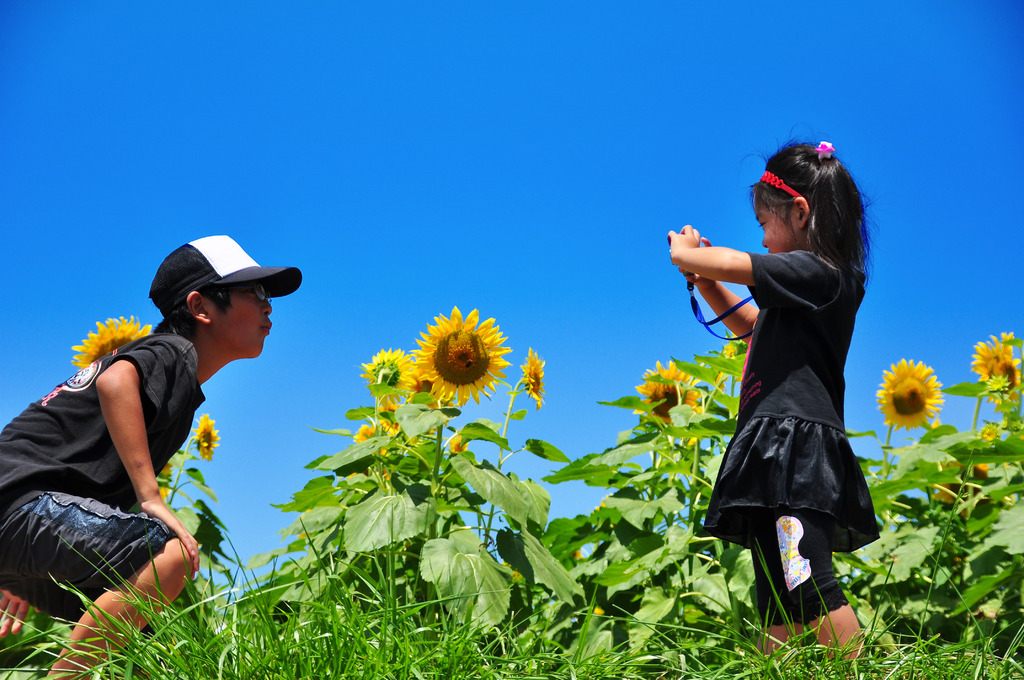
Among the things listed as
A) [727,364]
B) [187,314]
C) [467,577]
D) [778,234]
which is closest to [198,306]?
[187,314]

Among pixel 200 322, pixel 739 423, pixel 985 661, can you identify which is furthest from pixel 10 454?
pixel 985 661

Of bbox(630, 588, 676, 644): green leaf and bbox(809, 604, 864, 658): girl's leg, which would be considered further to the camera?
bbox(630, 588, 676, 644): green leaf

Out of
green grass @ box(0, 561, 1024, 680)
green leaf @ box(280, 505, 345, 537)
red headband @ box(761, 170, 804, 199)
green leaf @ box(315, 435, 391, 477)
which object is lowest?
green grass @ box(0, 561, 1024, 680)

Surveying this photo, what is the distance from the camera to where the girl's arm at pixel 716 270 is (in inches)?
99.8

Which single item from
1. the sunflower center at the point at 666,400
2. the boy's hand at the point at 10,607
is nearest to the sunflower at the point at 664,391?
the sunflower center at the point at 666,400

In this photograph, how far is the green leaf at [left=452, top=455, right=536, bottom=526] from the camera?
9.56 feet

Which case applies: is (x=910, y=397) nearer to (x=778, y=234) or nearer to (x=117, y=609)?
(x=778, y=234)

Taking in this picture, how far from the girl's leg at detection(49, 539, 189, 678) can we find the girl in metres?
1.57

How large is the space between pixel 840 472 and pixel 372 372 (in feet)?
6.48

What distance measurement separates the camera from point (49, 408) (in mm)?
2562

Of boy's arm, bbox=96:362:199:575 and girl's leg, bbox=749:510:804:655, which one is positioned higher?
boy's arm, bbox=96:362:199:575

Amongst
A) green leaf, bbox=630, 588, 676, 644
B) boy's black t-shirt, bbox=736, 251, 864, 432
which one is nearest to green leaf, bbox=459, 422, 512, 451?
green leaf, bbox=630, 588, 676, 644

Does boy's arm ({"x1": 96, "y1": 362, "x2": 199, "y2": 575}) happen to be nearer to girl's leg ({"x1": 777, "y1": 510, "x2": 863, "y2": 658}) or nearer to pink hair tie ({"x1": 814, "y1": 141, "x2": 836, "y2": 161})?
girl's leg ({"x1": 777, "y1": 510, "x2": 863, "y2": 658})

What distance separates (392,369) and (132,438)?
139 centimetres
